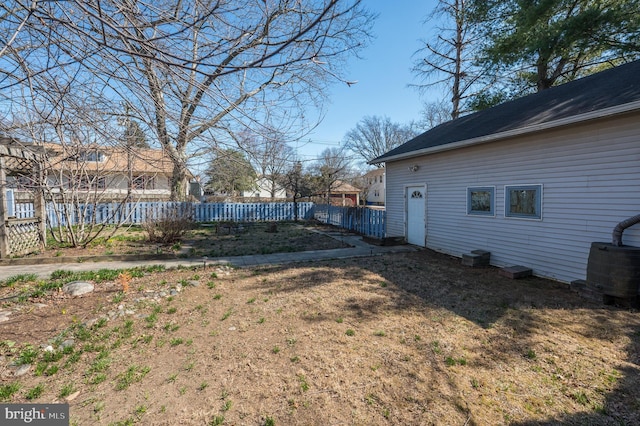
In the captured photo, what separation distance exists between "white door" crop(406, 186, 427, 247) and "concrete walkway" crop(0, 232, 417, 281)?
0.42 metres

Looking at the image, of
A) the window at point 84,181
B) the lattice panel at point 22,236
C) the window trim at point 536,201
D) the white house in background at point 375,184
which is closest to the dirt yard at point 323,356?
the window trim at point 536,201

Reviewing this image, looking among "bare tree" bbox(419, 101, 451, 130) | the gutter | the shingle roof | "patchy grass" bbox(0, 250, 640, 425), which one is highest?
"bare tree" bbox(419, 101, 451, 130)

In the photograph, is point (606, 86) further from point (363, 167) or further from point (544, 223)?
point (363, 167)

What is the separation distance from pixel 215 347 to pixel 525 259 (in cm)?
635

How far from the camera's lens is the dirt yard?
2.22 metres

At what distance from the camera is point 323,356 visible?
2926 millimetres

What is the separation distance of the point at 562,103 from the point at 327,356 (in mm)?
6983

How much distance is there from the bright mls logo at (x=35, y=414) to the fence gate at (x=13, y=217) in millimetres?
5744

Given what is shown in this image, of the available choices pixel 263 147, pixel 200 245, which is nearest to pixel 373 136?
pixel 200 245

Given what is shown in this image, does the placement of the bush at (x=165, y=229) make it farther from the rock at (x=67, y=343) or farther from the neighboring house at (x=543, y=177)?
the neighboring house at (x=543, y=177)

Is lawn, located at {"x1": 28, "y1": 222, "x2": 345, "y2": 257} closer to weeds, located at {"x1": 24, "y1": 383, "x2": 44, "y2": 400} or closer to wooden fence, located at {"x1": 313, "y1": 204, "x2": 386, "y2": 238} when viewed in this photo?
wooden fence, located at {"x1": 313, "y1": 204, "x2": 386, "y2": 238}

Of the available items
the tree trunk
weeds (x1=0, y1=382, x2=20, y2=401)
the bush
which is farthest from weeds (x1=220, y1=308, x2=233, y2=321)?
the bush

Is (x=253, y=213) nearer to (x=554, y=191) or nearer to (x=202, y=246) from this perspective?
(x=202, y=246)

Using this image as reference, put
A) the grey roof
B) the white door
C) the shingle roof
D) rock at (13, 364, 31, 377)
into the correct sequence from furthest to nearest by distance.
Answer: the white door, the grey roof, the shingle roof, rock at (13, 364, 31, 377)
